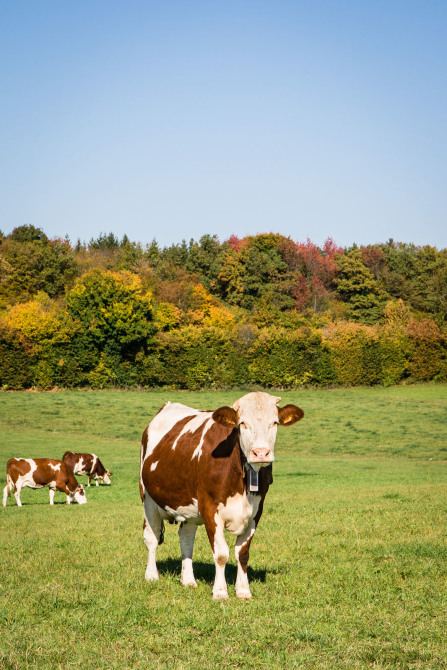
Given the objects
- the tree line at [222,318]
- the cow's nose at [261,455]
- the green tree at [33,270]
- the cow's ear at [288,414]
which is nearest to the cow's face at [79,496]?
the cow's ear at [288,414]

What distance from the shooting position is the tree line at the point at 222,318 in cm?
5509

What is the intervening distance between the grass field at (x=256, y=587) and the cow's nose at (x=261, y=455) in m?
1.46

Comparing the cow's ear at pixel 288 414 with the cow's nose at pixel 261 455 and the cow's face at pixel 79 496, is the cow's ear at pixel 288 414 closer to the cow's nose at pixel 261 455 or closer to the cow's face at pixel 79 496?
the cow's nose at pixel 261 455

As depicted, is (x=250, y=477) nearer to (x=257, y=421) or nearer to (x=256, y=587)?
(x=257, y=421)

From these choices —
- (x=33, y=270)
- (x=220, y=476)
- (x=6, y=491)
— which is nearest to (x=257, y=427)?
(x=220, y=476)

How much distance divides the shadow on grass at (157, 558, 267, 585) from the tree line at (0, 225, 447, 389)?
148 ft

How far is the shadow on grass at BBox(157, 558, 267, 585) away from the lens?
7.96 meters

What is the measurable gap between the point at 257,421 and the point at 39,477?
1336cm

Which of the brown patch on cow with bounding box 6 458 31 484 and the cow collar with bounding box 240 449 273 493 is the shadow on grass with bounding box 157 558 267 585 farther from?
the brown patch on cow with bounding box 6 458 31 484

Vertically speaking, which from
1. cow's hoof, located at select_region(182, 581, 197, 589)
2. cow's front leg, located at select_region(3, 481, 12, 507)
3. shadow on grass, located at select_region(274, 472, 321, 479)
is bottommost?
shadow on grass, located at select_region(274, 472, 321, 479)

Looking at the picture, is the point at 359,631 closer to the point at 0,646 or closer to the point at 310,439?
the point at 0,646

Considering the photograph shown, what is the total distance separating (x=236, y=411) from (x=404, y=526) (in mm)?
6253

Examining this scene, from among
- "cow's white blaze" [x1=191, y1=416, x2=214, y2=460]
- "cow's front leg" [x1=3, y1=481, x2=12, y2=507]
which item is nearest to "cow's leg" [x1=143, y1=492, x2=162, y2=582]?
"cow's white blaze" [x1=191, y1=416, x2=214, y2=460]

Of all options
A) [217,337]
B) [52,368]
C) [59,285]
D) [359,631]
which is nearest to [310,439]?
[217,337]
